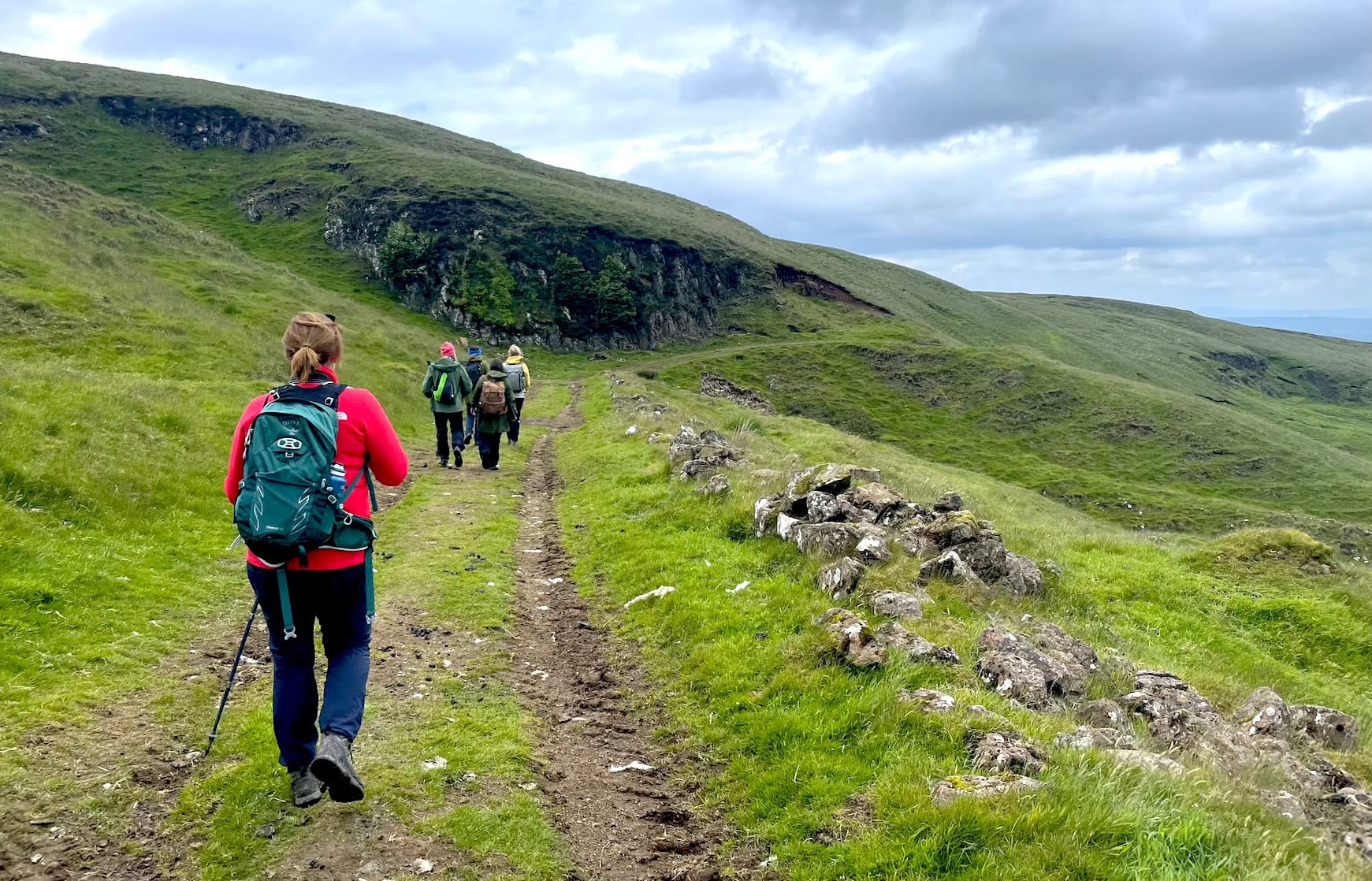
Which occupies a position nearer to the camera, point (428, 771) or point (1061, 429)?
point (428, 771)

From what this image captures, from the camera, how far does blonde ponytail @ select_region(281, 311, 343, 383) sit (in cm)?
535

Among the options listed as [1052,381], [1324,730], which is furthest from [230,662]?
[1052,381]

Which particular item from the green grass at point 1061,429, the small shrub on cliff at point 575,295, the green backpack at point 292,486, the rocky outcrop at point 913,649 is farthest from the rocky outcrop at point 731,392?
the green backpack at point 292,486

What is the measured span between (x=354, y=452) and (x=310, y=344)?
84 centimetres

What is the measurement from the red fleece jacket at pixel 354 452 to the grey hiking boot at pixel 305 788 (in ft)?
5.31

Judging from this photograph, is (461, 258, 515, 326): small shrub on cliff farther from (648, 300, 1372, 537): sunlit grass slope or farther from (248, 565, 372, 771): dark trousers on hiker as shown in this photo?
(248, 565, 372, 771): dark trousers on hiker

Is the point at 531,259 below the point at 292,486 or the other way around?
the other way around

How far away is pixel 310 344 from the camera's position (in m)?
5.45

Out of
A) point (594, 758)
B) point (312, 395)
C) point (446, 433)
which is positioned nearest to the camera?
point (312, 395)

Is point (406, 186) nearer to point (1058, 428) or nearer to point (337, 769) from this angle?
point (1058, 428)

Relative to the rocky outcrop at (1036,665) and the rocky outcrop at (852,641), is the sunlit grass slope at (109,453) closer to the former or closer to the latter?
the rocky outcrop at (852,641)

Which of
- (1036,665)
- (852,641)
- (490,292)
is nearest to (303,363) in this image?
(852,641)

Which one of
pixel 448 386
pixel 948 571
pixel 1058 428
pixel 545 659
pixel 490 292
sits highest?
pixel 490 292

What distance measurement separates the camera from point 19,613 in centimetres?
808
